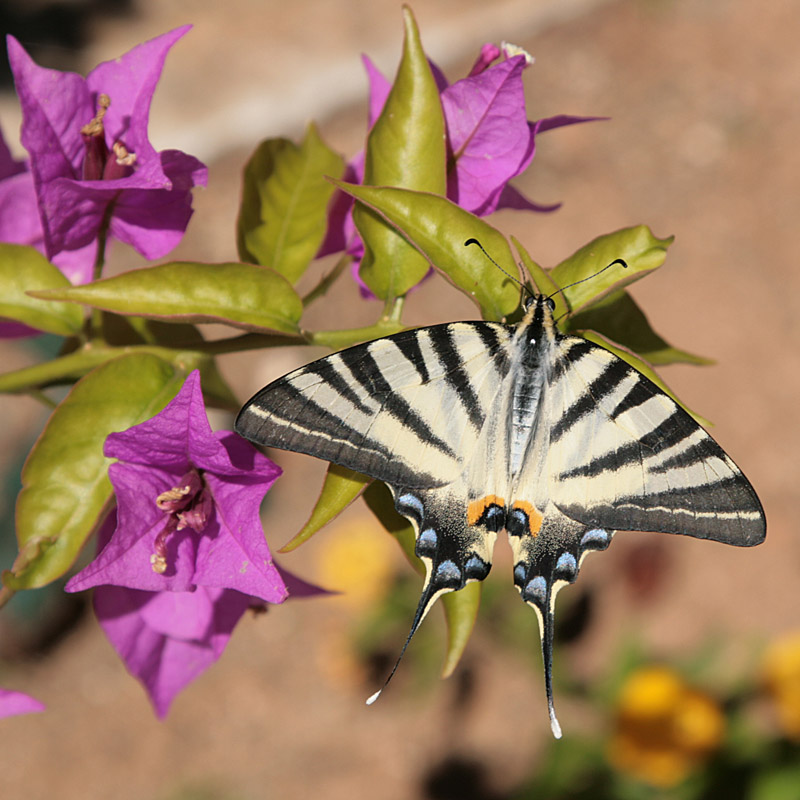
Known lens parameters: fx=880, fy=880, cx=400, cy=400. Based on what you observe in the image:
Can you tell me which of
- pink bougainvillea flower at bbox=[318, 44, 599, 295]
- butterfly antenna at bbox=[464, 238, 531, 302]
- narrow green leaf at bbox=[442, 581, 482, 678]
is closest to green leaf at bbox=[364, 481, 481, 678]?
narrow green leaf at bbox=[442, 581, 482, 678]

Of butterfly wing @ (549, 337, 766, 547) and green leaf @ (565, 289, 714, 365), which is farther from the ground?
green leaf @ (565, 289, 714, 365)

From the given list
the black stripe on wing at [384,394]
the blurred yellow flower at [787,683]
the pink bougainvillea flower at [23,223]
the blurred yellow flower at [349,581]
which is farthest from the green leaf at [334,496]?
the blurred yellow flower at [349,581]

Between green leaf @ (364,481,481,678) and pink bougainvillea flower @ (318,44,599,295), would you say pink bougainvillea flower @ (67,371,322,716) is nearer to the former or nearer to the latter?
green leaf @ (364,481,481,678)

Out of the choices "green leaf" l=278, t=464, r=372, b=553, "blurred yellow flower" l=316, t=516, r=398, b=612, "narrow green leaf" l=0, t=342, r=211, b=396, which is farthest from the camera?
"blurred yellow flower" l=316, t=516, r=398, b=612

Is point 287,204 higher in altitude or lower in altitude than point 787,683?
higher

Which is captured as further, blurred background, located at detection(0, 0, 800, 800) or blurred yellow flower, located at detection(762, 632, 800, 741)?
blurred background, located at detection(0, 0, 800, 800)

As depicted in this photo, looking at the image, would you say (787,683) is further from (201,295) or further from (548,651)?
(201,295)

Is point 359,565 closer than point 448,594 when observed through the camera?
No

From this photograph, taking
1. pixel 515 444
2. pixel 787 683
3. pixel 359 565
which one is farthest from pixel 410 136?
pixel 359 565
